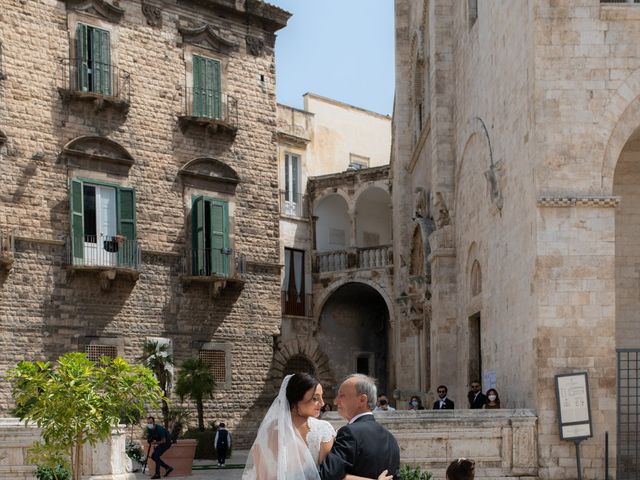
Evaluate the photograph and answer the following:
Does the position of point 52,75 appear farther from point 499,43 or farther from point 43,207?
point 499,43

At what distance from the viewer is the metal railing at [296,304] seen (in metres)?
32.7

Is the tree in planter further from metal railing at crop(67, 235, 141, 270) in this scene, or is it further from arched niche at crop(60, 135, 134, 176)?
arched niche at crop(60, 135, 134, 176)

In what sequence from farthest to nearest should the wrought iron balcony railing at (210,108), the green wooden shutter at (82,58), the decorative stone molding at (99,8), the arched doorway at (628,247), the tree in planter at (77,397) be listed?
the wrought iron balcony railing at (210,108) → the decorative stone molding at (99,8) → the green wooden shutter at (82,58) → the arched doorway at (628,247) → the tree in planter at (77,397)

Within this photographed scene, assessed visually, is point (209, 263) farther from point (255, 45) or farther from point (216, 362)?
point (255, 45)

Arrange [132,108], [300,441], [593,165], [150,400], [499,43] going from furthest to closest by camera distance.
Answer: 1. [132,108]
2. [499,43]
3. [593,165]
4. [150,400]
5. [300,441]

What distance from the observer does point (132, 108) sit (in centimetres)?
2698

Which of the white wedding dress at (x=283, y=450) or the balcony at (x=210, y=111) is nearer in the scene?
the white wedding dress at (x=283, y=450)

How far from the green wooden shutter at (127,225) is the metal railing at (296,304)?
23.6 ft

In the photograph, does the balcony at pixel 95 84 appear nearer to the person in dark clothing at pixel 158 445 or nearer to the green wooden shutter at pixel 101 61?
the green wooden shutter at pixel 101 61

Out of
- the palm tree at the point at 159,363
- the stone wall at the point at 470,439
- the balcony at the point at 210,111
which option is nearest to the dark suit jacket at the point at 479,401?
the stone wall at the point at 470,439

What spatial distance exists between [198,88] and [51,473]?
50.7 feet

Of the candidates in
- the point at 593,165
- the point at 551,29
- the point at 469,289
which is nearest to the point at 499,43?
the point at 551,29

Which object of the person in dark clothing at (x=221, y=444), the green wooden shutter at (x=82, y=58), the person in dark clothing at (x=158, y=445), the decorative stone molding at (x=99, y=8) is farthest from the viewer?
the decorative stone molding at (x=99, y=8)

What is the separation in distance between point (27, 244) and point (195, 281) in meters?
4.74
